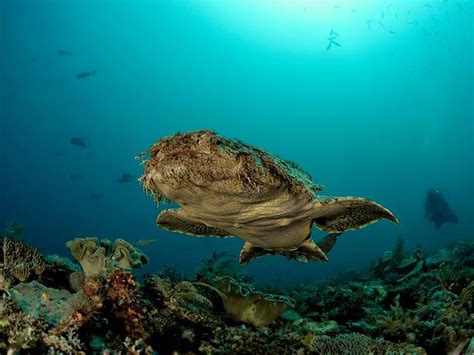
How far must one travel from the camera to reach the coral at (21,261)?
179 inches

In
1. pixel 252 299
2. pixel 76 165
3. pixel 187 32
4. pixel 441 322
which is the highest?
pixel 187 32

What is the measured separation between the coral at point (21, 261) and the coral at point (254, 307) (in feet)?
9.46

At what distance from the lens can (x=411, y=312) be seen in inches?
214

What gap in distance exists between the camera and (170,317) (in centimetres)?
404

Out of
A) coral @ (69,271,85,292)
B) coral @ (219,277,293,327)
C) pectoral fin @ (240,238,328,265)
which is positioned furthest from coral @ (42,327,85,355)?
pectoral fin @ (240,238,328,265)

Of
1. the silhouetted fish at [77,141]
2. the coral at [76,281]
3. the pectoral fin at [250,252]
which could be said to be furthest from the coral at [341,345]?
the silhouetted fish at [77,141]

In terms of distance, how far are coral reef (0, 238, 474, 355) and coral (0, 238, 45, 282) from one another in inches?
0.9

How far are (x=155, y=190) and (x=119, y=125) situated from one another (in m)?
128

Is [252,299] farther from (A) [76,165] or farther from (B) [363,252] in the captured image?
(A) [76,165]

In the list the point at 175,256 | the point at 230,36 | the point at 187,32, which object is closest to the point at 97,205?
the point at 175,256

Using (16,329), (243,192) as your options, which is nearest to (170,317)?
(16,329)

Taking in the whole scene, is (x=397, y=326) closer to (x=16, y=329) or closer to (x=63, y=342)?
(x=63, y=342)

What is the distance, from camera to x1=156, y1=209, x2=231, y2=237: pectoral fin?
505 cm

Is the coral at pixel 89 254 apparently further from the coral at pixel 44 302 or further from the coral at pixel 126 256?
the coral at pixel 44 302
